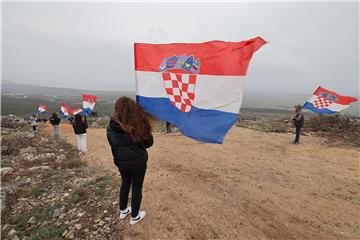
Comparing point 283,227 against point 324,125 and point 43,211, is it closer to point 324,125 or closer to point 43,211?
→ point 43,211

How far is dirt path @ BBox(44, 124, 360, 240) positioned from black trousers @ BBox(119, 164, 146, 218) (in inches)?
14.6

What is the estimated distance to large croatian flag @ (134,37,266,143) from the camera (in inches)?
113

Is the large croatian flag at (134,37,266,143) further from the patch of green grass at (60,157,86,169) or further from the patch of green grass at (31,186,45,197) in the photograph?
the patch of green grass at (60,157,86,169)

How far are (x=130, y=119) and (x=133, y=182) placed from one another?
3.25 feet

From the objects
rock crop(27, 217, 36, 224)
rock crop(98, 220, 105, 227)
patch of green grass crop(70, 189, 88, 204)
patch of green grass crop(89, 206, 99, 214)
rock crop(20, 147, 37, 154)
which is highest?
rock crop(20, 147, 37, 154)

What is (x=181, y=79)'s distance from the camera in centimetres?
318

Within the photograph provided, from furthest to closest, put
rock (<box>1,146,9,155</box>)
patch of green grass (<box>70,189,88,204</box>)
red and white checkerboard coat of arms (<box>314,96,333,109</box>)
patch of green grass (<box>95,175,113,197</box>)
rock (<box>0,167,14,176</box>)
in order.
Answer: red and white checkerboard coat of arms (<box>314,96,333,109</box>) < rock (<box>1,146,9,155</box>) < rock (<box>0,167,14,176</box>) < patch of green grass (<box>95,175,113,197</box>) < patch of green grass (<box>70,189,88,204</box>)

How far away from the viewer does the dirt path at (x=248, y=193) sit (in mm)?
3246

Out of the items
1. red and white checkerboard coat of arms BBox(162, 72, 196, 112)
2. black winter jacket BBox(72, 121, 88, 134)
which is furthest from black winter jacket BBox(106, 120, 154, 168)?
black winter jacket BBox(72, 121, 88, 134)

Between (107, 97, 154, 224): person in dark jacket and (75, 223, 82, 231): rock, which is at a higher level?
(107, 97, 154, 224): person in dark jacket

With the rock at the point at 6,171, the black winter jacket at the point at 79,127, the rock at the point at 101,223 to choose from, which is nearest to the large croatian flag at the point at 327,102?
the rock at the point at 101,223

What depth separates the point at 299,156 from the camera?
742 cm

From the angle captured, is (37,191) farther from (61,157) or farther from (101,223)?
(61,157)

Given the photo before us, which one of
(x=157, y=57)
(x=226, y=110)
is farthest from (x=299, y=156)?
(x=157, y=57)
